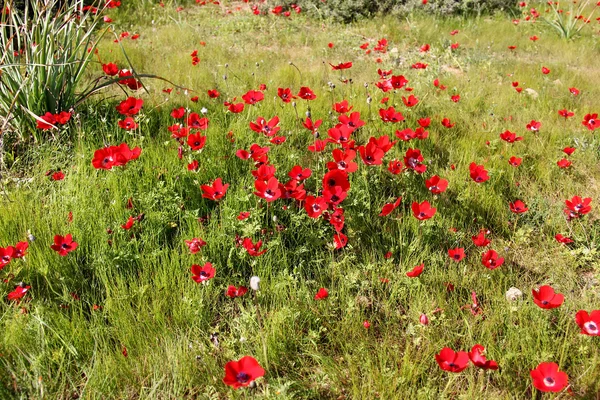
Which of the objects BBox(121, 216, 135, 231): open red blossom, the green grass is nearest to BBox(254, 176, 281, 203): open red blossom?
the green grass

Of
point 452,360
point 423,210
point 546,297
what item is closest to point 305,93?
point 423,210

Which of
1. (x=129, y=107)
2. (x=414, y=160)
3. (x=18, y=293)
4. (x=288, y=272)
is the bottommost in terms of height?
(x=288, y=272)

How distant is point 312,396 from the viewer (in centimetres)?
158

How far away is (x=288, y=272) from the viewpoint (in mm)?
2053

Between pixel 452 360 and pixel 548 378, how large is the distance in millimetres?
296

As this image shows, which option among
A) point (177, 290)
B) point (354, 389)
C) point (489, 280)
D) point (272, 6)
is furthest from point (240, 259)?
point (272, 6)

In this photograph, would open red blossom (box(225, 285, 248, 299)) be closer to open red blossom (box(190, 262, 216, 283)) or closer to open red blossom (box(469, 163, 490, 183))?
open red blossom (box(190, 262, 216, 283))

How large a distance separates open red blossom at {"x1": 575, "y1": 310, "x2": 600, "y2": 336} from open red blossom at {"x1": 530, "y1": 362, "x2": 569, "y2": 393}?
0.72 feet

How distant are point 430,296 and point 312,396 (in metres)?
0.73

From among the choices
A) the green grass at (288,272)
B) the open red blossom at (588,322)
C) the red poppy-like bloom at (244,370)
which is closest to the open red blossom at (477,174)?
the green grass at (288,272)

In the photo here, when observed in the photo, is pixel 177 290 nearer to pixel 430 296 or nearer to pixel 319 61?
pixel 430 296

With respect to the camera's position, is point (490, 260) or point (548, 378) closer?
point (548, 378)

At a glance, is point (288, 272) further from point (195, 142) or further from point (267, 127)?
point (267, 127)

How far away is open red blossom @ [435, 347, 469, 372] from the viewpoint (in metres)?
1.38
